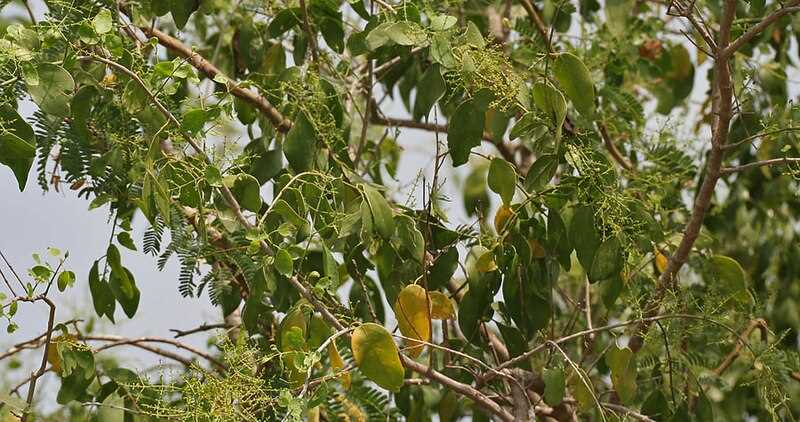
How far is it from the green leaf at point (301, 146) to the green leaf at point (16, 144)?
0.28 meters

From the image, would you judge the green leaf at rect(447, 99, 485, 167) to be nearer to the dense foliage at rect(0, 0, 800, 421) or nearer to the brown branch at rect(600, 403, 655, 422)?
the dense foliage at rect(0, 0, 800, 421)

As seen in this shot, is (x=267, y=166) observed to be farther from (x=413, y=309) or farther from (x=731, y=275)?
(x=731, y=275)

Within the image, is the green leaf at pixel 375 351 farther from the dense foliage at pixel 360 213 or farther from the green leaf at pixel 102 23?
the green leaf at pixel 102 23

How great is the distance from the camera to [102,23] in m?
1.08

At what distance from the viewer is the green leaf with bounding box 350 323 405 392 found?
1104 millimetres

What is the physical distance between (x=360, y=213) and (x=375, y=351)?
15 centimetres

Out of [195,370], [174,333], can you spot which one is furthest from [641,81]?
[195,370]

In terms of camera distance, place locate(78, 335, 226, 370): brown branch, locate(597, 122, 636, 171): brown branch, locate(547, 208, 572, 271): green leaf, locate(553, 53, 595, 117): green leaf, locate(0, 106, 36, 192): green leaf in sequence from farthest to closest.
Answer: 1. locate(597, 122, 636, 171): brown branch
2. locate(78, 335, 226, 370): brown branch
3. locate(547, 208, 572, 271): green leaf
4. locate(553, 53, 595, 117): green leaf
5. locate(0, 106, 36, 192): green leaf

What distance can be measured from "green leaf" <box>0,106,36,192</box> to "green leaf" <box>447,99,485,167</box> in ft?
1.22

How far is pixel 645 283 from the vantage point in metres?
1.62

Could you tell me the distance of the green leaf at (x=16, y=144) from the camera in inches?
41.8

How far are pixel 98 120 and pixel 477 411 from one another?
0.51 metres

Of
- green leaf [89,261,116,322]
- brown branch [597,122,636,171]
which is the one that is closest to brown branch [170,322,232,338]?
green leaf [89,261,116,322]

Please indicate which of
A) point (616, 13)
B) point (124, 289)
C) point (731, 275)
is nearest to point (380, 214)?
point (124, 289)
